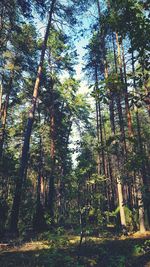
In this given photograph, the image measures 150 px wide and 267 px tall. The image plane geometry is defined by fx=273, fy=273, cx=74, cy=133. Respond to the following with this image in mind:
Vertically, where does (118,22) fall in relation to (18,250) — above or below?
above

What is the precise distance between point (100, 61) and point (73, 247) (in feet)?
48.3

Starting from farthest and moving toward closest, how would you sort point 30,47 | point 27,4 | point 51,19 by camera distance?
point 30,47 → point 51,19 → point 27,4

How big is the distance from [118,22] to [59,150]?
2524cm

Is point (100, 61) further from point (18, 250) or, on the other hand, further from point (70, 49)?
point (18, 250)

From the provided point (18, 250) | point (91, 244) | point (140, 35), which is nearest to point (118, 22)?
point (140, 35)

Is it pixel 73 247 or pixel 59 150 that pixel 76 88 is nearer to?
pixel 59 150

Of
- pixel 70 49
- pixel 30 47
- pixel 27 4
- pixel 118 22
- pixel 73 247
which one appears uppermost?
pixel 70 49

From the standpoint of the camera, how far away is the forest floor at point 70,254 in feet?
27.6

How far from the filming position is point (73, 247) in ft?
35.6

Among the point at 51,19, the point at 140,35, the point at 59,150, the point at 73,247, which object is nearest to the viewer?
the point at 140,35

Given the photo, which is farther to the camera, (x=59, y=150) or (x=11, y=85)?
(x=59, y=150)

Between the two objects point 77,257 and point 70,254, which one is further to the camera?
point 70,254

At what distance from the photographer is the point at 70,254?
31.5 ft

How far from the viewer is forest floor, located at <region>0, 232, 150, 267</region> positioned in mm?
8422
